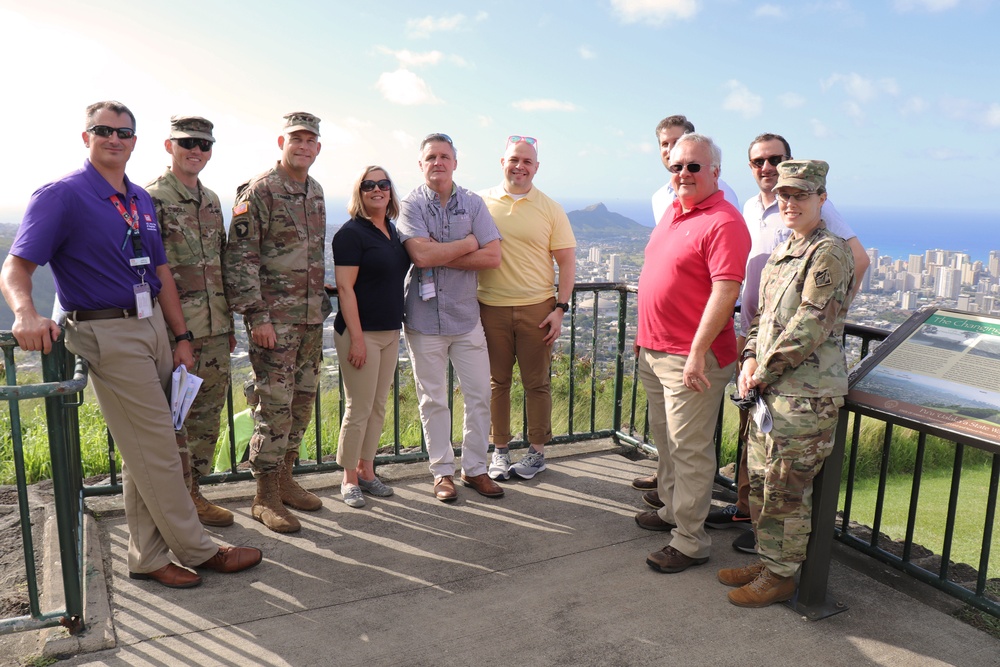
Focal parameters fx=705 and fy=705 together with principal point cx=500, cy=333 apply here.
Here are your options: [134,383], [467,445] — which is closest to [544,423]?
[467,445]

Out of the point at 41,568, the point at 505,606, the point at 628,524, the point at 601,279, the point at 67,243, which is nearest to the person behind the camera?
the point at 67,243

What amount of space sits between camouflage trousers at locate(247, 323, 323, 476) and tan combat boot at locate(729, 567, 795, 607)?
7.79 ft

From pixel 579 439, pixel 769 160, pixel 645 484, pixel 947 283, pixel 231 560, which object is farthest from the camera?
pixel 947 283

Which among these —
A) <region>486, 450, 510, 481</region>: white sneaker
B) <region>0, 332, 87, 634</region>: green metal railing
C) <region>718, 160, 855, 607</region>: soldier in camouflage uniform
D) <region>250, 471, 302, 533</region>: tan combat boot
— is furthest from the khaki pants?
<region>718, 160, 855, 607</region>: soldier in camouflage uniform

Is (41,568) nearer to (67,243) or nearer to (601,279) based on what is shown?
(67,243)

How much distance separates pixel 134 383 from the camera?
9.55 ft

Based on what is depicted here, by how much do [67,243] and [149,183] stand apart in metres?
0.70

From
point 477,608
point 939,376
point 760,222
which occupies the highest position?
point 760,222

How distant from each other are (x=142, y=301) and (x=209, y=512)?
Answer: 4.47ft

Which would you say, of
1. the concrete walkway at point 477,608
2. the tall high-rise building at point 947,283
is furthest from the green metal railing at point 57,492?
the tall high-rise building at point 947,283

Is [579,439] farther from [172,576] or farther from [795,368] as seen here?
[172,576]

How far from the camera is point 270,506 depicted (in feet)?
12.5

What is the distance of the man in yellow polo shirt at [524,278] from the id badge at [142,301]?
76.1 inches

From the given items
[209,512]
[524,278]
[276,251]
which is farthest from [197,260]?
[524,278]
